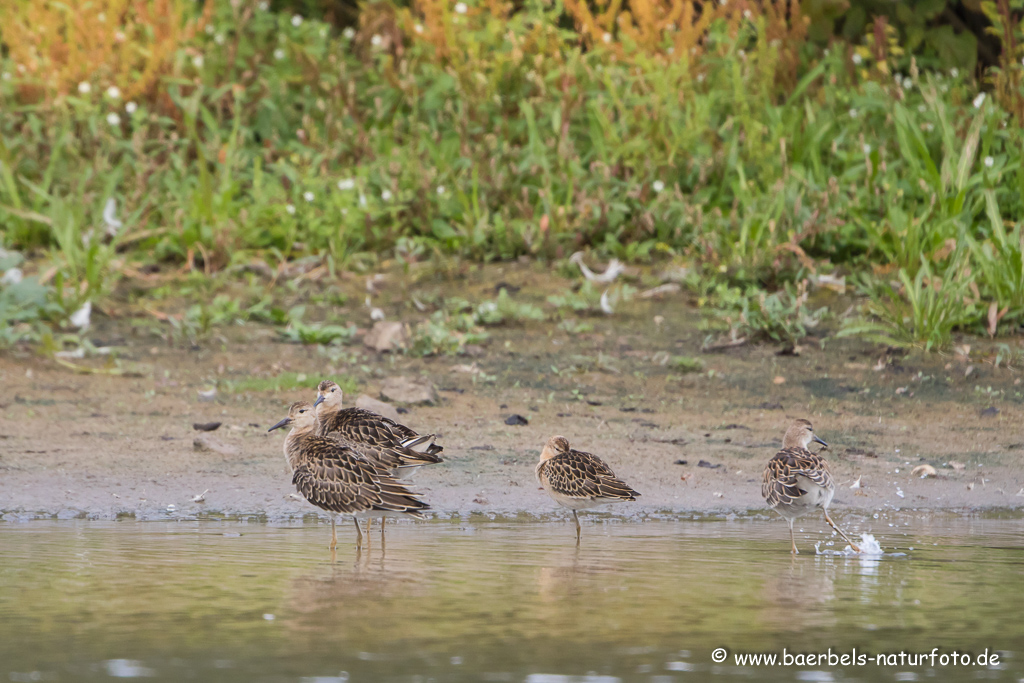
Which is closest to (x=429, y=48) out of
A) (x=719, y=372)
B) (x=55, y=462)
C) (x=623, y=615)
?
(x=719, y=372)

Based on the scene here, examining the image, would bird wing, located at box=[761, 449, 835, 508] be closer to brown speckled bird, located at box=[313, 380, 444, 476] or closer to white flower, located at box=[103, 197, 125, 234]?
brown speckled bird, located at box=[313, 380, 444, 476]

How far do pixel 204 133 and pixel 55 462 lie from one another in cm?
655

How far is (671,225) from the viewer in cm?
1145

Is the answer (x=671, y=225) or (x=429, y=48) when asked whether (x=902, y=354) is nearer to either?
(x=671, y=225)

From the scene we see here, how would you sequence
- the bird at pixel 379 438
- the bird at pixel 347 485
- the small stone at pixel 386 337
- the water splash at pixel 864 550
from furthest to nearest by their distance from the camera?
the small stone at pixel 386 337
the bird at pixel 379 438
the bird at pixel 347 485
the water splash at pixel 864 550

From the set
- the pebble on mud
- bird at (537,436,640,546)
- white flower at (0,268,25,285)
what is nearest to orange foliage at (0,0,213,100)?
white flower at (0,268,25,285)

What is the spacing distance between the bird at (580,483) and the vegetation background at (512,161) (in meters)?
3.43

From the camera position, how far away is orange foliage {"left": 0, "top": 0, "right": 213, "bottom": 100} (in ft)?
42.1

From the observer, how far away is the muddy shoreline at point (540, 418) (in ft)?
23.3

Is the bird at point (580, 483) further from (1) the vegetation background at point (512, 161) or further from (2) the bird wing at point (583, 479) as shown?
(1) the vegetation background at point (512, 161)

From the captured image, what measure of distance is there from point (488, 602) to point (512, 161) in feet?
25.9

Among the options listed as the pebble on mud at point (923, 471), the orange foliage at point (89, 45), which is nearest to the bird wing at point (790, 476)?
the pebble on mud at point (923, 471)

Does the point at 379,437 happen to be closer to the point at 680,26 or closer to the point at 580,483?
the point at 580,483

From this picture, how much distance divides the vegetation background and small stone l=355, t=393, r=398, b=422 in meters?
→ 1.64
